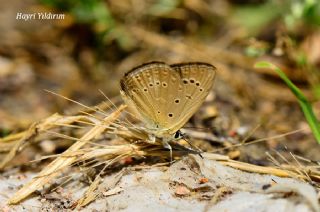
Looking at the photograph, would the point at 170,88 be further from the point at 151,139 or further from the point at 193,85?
the point at 151,139

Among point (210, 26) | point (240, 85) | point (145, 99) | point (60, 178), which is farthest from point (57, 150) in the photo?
point (210, 26)

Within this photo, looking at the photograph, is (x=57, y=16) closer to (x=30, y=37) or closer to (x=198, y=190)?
(x=30, y=37)

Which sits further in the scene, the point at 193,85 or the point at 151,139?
the point at 151,139

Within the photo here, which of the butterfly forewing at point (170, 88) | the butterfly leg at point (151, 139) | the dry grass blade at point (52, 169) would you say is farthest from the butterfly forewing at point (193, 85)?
the dry grass blade at point (52, 169)

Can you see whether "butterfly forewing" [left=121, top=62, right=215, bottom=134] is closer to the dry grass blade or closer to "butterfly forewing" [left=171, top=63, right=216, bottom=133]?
"butterfly forewing" [left=171, top=63, right=216, bottom=133]

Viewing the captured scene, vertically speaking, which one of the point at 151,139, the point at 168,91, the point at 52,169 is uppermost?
the point at 168,91

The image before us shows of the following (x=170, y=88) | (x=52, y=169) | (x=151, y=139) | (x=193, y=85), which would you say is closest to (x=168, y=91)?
(x=170, y=88)

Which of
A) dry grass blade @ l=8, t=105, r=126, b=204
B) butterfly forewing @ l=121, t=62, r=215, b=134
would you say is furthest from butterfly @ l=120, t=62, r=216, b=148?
dry grass blade @ l=8, t=105, r=126, b=204

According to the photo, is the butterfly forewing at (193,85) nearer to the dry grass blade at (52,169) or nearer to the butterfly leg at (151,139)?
the butterfly leg at (151,139)
